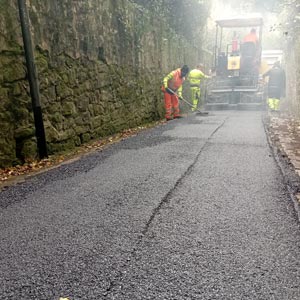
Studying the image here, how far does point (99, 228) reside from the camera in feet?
9.05

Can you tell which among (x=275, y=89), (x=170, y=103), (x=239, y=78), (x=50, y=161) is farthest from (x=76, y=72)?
(x=239, y=78)

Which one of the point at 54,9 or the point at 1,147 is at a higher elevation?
the point at 54,9

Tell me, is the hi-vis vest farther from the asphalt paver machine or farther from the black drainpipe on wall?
the black drainpipe on wall

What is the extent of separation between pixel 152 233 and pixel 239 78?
43.9 ft

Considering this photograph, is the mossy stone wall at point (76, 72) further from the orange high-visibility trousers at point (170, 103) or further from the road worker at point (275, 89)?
the road worker at point (275, 89)

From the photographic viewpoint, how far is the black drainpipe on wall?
463cm

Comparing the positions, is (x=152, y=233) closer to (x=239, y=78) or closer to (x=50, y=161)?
(x=50, y=161)

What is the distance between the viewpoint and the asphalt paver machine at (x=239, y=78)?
14.4 m

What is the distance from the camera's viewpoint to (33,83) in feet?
15.8

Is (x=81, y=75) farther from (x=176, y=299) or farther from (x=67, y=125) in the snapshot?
(x=176, y=299)

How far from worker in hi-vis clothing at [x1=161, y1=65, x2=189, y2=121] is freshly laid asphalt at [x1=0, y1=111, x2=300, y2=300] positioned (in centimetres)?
613

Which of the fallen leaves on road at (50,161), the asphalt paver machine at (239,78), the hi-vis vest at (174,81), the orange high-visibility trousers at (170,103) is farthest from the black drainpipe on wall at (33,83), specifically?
the asphalt paver machine at (239,78)

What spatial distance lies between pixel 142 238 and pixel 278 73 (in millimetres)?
12917

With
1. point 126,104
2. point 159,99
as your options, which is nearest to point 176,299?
point 126,104
